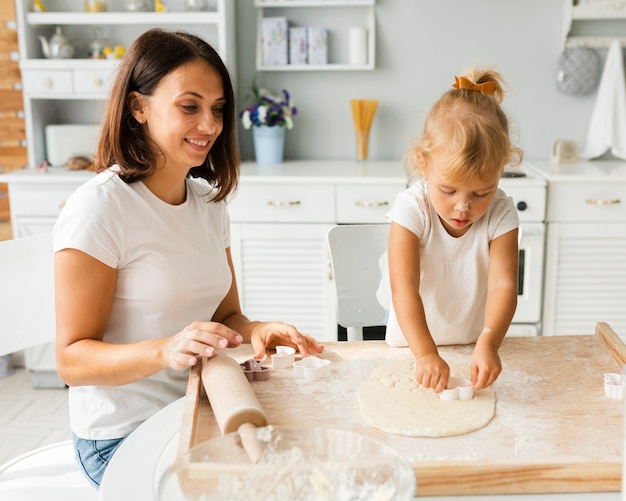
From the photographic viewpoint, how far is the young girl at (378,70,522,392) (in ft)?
4.24

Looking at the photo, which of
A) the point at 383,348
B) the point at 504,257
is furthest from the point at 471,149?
the point at 383,348

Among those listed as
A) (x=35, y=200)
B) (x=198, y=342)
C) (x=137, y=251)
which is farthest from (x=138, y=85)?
(x=35, y=200)

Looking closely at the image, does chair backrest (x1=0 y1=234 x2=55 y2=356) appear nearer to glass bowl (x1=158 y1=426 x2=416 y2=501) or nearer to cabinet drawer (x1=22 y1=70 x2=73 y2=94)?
glass bowl (x1=158 y1=426 x2=416 y2=501)

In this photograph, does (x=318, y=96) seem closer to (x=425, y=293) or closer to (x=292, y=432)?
(x=425, y=293)

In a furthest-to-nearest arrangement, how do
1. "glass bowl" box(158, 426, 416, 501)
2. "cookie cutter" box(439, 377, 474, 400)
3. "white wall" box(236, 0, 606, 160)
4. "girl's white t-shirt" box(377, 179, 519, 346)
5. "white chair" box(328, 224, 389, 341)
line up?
1. "white wall" box(236, 0, 606, 160)
2. "white chair" box(328, 224, 389, 341)
3. "girl's white t-shirt" box(377, 179, 519, 346)
4. "cookie cutter" box(439, 377, 474, 400)
5. "glass bowl" box(158, 426, 416, 501)

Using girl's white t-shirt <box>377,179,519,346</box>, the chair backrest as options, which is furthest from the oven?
the chair backrest

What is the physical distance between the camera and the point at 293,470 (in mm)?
776

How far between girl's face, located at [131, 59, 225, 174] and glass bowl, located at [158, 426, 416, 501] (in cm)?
66

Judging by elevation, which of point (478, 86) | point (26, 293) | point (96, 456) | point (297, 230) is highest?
point (478, 86)

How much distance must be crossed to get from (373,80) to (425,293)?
2.06 metres

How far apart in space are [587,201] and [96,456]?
2.16m

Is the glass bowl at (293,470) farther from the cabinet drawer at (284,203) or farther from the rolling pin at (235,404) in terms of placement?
the cabinet drawer at (284,203)

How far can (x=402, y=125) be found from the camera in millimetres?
3361

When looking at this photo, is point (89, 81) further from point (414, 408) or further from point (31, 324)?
point (414, 408)
